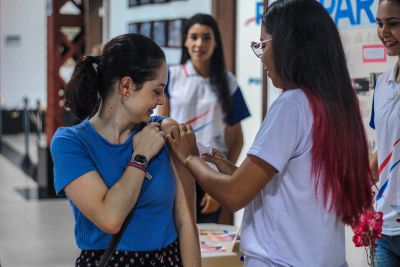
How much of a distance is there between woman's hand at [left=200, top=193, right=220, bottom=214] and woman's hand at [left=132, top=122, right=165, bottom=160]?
205cm

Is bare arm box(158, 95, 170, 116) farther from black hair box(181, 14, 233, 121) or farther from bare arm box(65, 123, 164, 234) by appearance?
bare arm box(65, 123, 164, 234)

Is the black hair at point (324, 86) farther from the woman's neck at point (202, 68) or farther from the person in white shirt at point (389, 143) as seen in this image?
the woman's neck at point (202, 68)

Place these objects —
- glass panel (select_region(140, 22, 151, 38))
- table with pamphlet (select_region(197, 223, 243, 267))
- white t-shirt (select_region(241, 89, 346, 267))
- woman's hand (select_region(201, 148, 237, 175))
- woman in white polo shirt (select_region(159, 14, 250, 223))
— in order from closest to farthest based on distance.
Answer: white t-shirt (select_region(241, 89, 346, 267)) → woman's hand (select_region(201, 148, 237, 175)) → table with pamphlet (select_region(197, 223, 243, 267)) → woman in white polo shirt (select_region(159, 14, 250, 223)) → glass panel (select_region(140, 22, 151, 38))

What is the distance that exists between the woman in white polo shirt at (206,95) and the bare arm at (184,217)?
2045 mm

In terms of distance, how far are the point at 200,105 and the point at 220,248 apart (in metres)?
1.47

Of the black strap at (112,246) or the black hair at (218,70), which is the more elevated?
the black hair at (218,70)

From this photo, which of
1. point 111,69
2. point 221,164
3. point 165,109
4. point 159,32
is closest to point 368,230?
point 221,164

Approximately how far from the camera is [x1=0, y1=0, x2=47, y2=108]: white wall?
16.4m

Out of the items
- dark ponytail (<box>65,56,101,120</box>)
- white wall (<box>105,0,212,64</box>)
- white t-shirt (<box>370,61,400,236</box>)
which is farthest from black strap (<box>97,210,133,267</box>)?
white wall (<box>105,0,212,64</box>)

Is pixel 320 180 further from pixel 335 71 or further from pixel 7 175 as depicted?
pixel 7 175

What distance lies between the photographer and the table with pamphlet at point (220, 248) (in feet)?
9.26

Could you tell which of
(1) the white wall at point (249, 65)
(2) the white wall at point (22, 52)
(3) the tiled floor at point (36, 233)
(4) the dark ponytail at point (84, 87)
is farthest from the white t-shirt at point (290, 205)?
(2) the white wall at point (22, 52)

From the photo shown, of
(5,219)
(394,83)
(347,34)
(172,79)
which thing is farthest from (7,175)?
(394,83)

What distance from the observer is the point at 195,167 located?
6.75 feet
